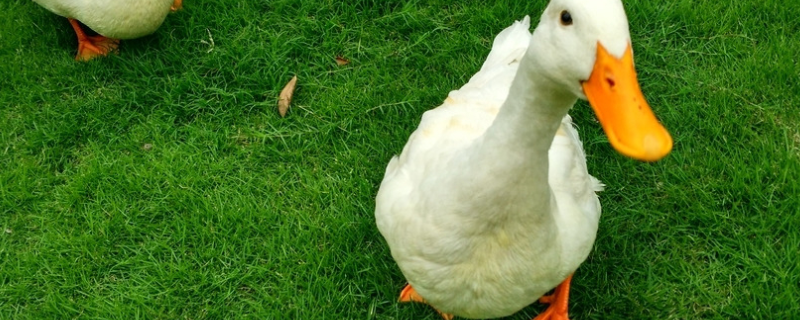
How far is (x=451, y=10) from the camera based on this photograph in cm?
378

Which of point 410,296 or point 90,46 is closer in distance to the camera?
point 410,296

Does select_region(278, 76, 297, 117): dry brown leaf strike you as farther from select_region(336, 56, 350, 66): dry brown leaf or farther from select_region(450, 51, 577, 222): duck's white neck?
select_region(450, 51, 577, 222): duck's white neck

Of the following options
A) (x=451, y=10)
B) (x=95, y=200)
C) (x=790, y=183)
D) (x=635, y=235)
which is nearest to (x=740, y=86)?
(x=790, y=183)

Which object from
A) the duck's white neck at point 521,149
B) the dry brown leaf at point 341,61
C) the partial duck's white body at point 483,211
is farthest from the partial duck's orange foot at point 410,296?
the dry brown leaf at point 341,61

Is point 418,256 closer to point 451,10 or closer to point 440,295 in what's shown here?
point 440,295

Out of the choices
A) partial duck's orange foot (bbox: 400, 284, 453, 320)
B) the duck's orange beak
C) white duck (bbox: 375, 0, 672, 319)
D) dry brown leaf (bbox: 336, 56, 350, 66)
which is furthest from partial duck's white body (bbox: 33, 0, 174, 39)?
the duck's orange beak

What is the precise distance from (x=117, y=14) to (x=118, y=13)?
0.01 m

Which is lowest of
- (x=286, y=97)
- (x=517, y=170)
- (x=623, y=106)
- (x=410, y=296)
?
(x=410, y=296)

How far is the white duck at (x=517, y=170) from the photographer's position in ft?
4.37

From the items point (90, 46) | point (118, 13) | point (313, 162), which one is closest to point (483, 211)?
point (313, 162)

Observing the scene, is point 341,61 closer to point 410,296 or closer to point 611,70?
point 410,296

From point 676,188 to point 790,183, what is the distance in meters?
0.46

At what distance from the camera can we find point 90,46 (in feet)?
12.2

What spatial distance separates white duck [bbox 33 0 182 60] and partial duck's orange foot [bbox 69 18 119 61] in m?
0.12
